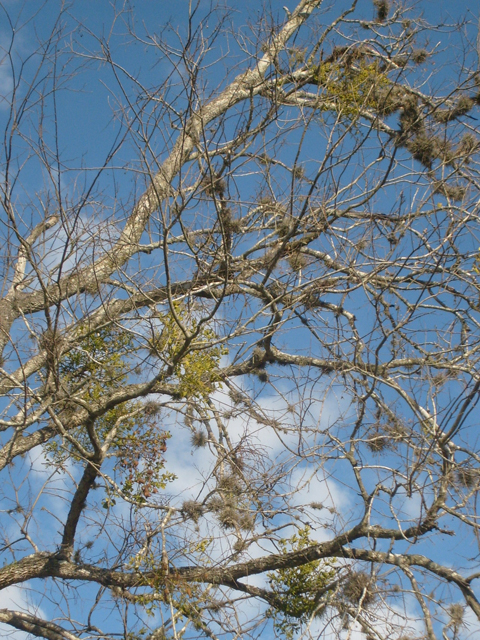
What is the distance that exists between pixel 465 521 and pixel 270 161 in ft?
8.62

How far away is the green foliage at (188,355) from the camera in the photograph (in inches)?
166

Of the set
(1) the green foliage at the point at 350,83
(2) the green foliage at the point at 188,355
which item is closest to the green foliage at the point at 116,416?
(2) the green foliage at the point at 188,355

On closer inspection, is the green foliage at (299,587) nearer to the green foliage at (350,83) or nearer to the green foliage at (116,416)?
the green foliage at (116,416)

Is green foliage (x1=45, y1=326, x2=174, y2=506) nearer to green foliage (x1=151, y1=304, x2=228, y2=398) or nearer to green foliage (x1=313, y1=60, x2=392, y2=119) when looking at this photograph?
green foliage (x1=151, y1=304, x2=228, y2=398)

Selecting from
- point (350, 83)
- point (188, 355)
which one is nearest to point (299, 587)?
point (188, 355)

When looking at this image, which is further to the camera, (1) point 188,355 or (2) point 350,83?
(2) point 350,83

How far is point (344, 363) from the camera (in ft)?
13.4

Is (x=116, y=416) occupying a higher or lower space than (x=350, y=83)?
lower

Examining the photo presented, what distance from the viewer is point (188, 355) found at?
181 inches

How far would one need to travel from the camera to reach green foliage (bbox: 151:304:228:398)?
423 centimetres

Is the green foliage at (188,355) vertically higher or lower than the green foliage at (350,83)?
lower

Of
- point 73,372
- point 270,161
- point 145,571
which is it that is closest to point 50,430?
point 73,372

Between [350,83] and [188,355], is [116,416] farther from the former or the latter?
[350,83]

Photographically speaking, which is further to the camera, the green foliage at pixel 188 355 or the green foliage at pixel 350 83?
the green foliage at pixel 350 83
